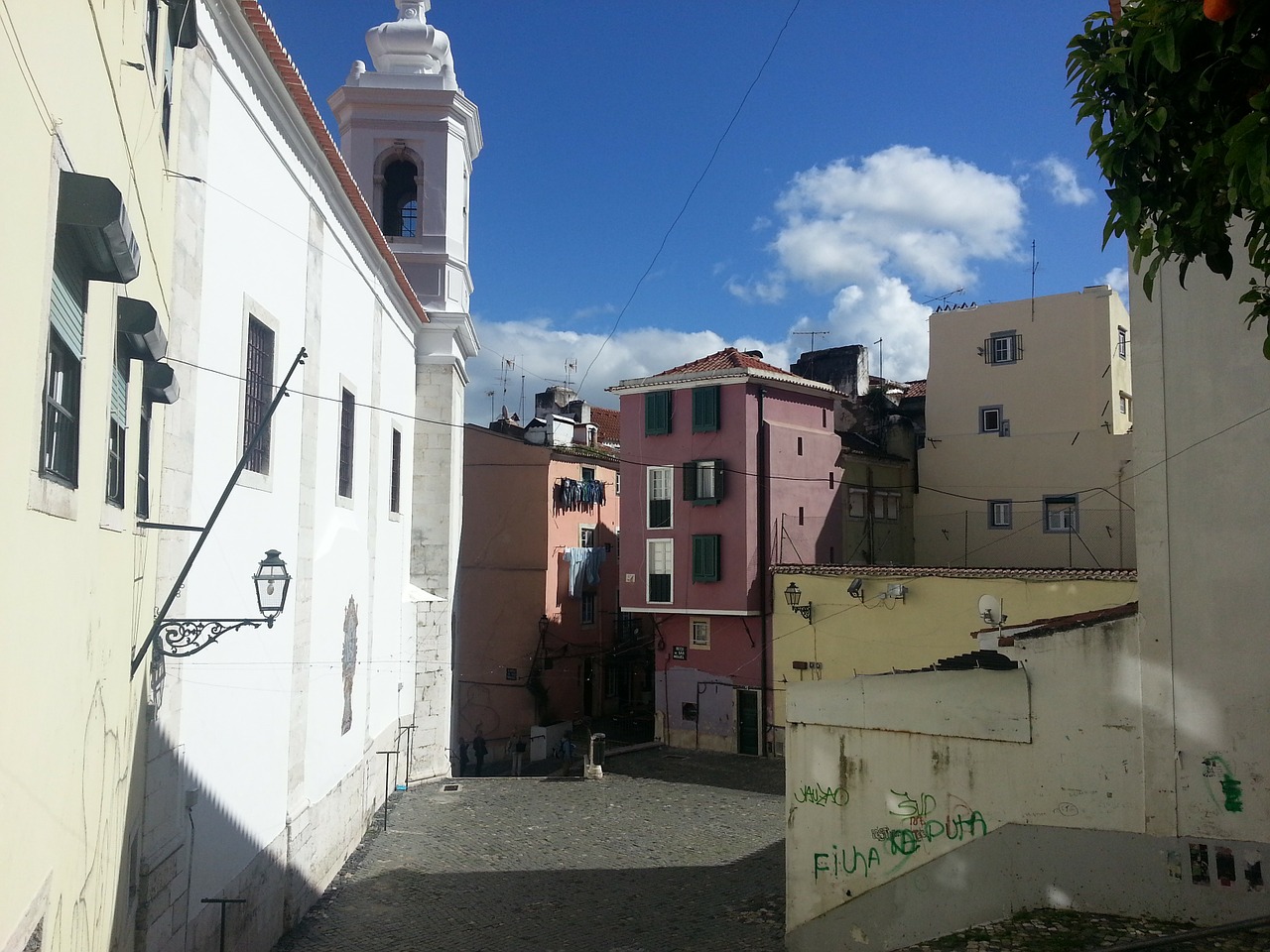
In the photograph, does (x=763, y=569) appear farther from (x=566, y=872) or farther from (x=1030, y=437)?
(x=566, y=872)

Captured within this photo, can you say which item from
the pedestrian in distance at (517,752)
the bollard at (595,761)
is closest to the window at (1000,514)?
the bollard at (595,761)

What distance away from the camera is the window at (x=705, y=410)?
28.9 m

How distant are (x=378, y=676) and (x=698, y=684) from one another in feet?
37.3

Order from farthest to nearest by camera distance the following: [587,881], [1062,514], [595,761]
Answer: [1062,514] < [595,761] < [587,881]

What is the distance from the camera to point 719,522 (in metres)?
28.4

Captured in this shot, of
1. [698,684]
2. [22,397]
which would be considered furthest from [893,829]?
[698,684]

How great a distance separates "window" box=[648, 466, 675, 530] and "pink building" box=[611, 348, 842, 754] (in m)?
0.03

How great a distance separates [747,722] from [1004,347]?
13230mm

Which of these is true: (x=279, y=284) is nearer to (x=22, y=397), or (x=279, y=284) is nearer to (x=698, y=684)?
(x=22, y=397)

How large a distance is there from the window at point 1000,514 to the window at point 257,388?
75.3ft

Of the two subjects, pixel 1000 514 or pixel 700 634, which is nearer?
pixel 700 634

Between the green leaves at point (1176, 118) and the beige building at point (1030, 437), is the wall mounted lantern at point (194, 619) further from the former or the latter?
the beige building at point (1030, 437)

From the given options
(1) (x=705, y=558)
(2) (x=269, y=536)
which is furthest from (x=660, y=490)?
(2) (x=269, y=536)

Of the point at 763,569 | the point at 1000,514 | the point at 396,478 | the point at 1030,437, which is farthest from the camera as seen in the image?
the point at 1000,514
